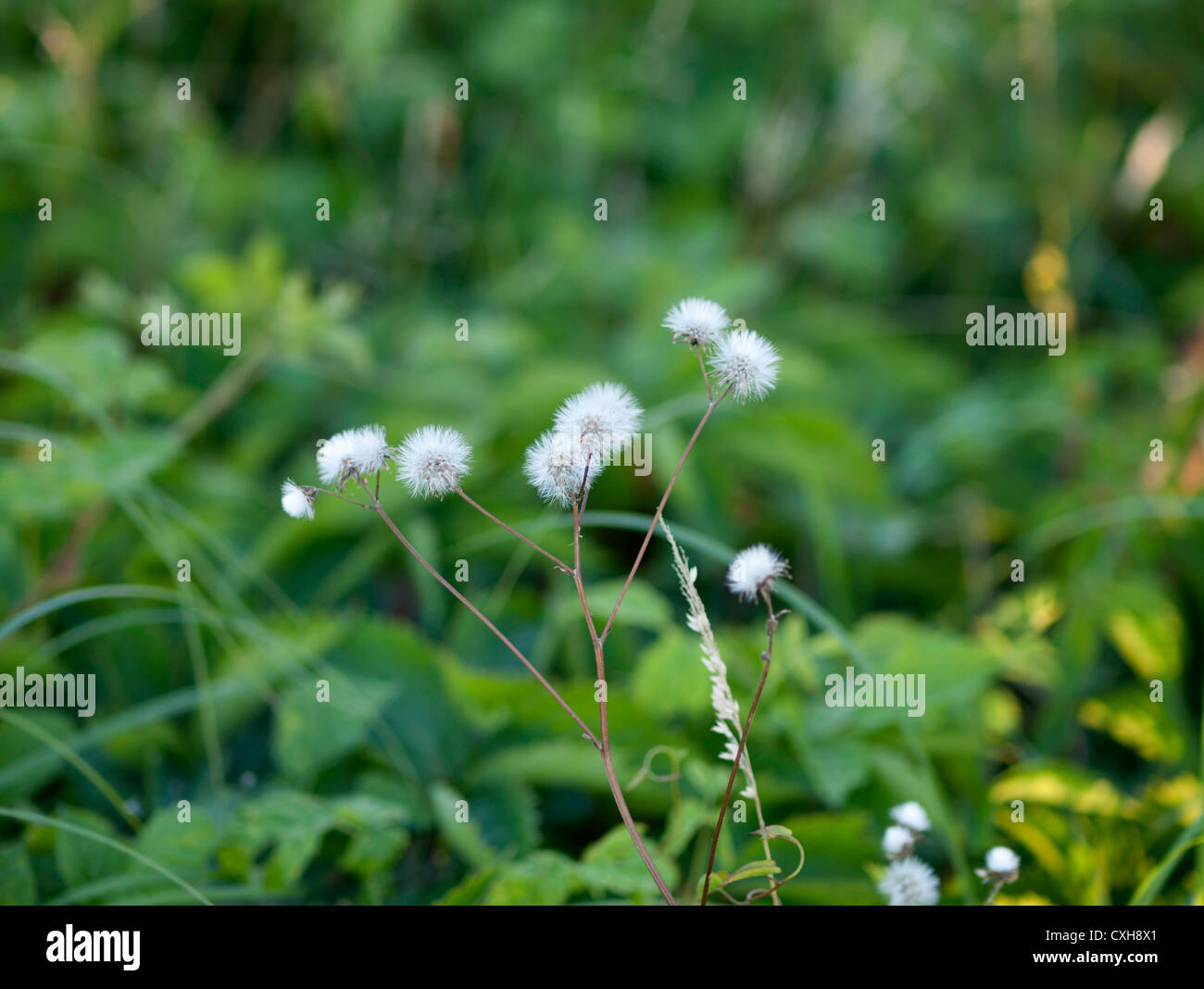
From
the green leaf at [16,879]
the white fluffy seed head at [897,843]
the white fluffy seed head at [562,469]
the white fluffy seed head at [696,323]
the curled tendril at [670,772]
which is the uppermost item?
the white fluffy seed head at [696,323]

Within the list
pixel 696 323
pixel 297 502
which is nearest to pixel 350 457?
pixel 297 502

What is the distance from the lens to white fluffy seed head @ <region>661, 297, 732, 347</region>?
66 centimetres

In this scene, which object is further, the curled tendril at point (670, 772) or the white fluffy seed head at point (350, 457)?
the curled tendril at point (670, 772)

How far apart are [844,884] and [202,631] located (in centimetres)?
91

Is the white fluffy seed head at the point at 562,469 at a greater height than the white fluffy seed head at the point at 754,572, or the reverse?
the white fluffy seed head at the point at 562,469

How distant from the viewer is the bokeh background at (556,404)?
3.46 feet
